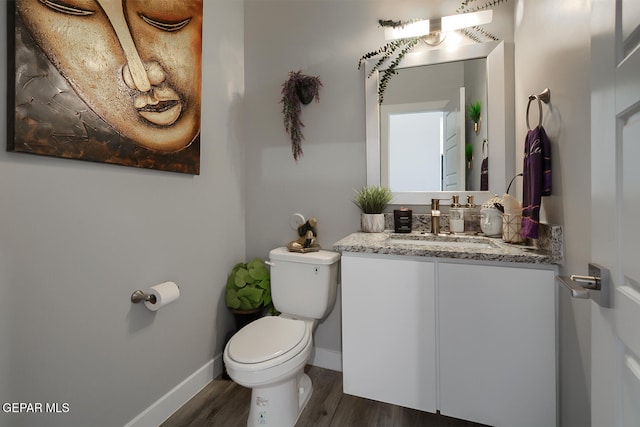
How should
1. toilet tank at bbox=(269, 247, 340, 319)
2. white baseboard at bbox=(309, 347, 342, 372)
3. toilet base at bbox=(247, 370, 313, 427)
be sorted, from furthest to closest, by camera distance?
white baseboard at bbox=(309, 347, 342, 372) < toilet tank at bbox=(269, 247, 340, 319) < toilet base at bbox=(247, 370, 313, 427)

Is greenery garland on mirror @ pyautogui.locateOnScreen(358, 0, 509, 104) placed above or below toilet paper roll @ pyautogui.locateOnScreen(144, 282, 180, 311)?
above

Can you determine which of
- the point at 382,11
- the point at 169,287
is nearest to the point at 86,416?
the point at 169,287

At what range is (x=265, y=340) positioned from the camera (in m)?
1.36

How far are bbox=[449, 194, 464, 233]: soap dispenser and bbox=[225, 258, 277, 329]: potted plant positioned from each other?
1129 mm

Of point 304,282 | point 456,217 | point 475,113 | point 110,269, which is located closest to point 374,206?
point 456,217

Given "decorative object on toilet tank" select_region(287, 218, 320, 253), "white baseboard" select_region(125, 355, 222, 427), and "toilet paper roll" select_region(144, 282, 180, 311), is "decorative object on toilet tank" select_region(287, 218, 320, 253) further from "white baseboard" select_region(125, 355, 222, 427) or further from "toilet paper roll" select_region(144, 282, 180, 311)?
"white baseboard" select_region(125, 355, 222, 427)

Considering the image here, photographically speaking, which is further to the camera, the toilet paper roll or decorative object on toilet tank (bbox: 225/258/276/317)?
decorative object on toilet tank (bbox: 225/258/276/317)

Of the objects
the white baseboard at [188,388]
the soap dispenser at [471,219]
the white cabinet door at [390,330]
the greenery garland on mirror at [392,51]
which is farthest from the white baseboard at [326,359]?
the greenery garland on mirror at [392,51]

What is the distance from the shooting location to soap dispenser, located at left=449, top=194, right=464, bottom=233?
5.18 ft

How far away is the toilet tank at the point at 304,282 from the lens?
1.64m

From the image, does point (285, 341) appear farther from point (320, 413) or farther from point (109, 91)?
point (109, 91)

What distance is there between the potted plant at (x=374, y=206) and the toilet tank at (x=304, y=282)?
0.26 metres

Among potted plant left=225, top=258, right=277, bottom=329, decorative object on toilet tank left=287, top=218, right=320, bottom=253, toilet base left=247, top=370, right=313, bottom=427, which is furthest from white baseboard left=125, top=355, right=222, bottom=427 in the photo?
decorative object on toilet tank left=287, top=218, right=320, bottom=253

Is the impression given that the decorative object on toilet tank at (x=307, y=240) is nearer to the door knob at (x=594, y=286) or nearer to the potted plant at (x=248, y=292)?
the potted plant at (x=248, y=292)
